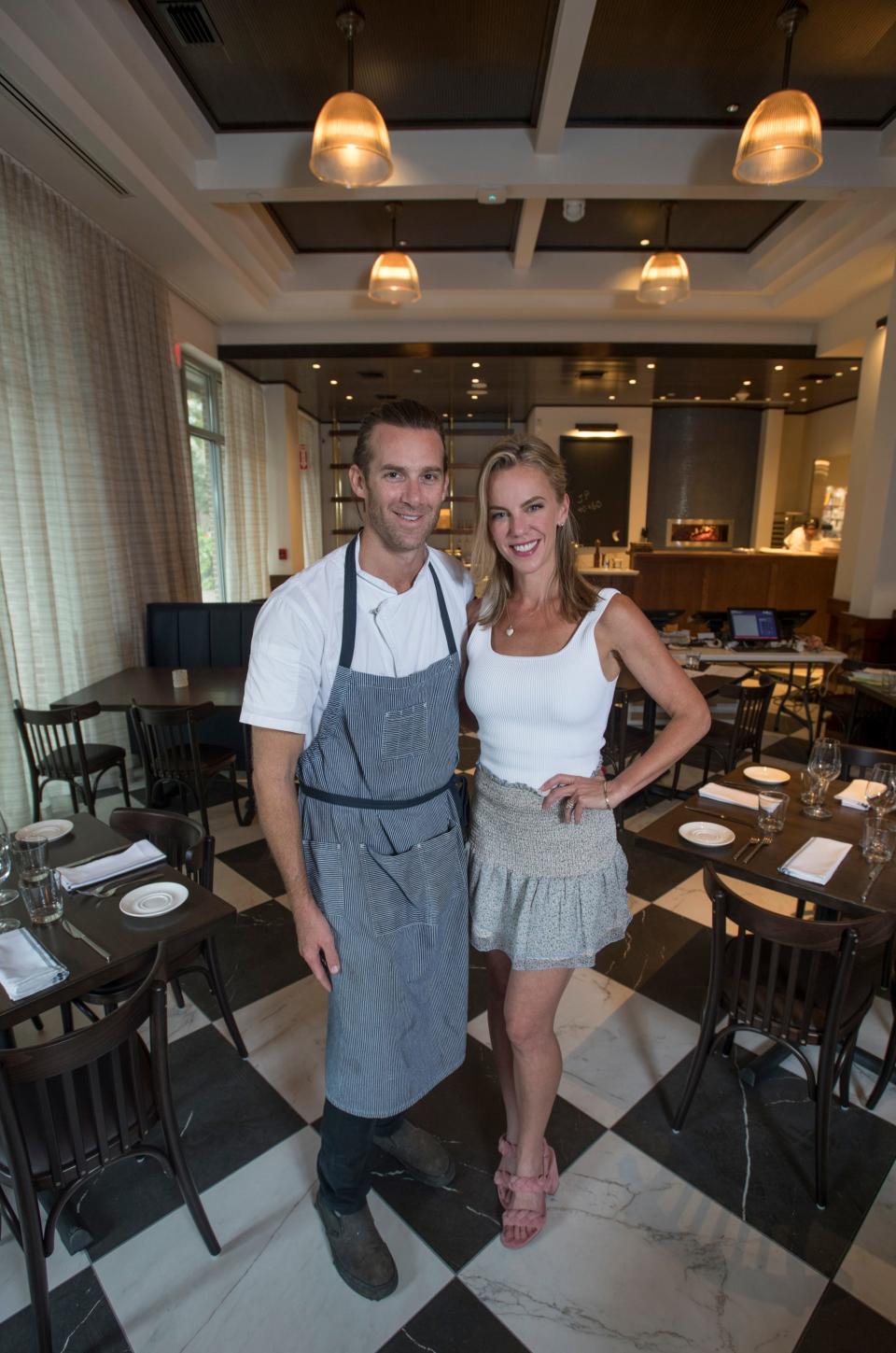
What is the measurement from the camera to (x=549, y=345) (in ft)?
22.1

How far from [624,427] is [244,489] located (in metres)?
5.39

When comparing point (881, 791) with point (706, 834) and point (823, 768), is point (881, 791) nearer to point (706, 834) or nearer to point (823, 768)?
point (823, 768)

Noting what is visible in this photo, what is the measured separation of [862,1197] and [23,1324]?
6.47 feet

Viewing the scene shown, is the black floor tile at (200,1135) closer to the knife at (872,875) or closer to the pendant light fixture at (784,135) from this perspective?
the knife at (872,875)

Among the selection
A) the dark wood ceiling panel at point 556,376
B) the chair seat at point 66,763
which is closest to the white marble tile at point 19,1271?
the chair seat at point 66,763

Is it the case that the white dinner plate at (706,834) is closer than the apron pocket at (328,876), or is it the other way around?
the apron pocket at (328,876)

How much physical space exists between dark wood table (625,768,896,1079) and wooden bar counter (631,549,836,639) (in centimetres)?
657

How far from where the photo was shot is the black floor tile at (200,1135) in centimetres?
169

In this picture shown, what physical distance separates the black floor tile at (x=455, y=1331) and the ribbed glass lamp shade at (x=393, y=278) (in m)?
5.18

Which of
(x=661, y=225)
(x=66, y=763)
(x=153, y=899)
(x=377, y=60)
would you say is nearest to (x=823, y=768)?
(x=153, y=899)

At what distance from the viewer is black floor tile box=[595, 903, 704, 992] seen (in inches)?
103

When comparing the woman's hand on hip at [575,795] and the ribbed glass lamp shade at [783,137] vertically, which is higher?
the ribbed glass lamp shade at [783,137]

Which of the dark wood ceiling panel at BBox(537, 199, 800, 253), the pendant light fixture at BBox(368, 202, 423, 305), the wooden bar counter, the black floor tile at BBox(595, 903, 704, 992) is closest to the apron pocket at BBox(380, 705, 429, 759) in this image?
the black floor tile at BBox(595, 903, 704, 992)

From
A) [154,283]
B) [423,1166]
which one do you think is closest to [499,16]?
[154,283]
